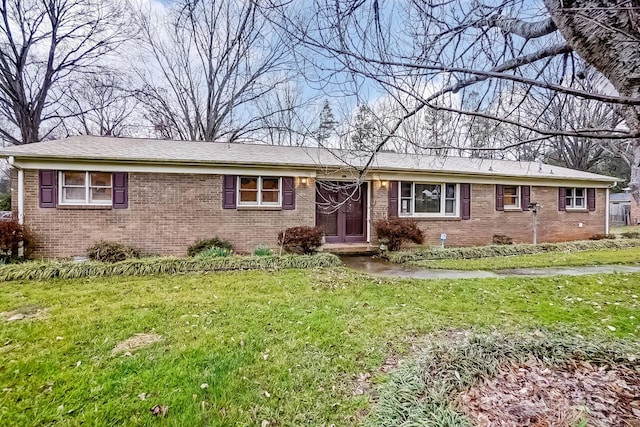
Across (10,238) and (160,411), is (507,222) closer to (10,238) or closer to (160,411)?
(160,411)

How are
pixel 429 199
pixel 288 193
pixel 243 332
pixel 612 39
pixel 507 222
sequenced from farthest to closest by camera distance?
pixel 507 222 → pixel 429 199 → pixel 288 193 → pixel 243 332 → pixel 612 39

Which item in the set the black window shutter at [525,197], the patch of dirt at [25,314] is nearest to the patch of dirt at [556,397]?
the patch of dirt at [25,314]

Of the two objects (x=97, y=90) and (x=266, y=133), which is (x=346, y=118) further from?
(x=97, y=90)

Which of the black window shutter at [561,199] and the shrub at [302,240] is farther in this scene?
the black window shutter at [561,199]

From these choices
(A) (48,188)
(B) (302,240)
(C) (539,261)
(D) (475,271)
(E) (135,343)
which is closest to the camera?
(E) (135,343)

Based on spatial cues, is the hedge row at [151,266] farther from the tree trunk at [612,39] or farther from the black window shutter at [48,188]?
the tree trunk at [612,39]

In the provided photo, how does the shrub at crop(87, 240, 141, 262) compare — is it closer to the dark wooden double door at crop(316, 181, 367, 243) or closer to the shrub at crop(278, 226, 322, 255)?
the shrub at crop(278, 226, 322, 255)

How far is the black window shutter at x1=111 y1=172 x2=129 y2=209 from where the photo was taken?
9.08m

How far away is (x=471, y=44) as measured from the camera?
356 centimetres

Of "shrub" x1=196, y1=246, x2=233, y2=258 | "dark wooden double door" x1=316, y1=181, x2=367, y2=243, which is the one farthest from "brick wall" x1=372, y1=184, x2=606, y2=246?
"shrub" x1=196, y1=246, x2=233, y2=258

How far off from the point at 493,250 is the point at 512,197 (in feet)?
12.7

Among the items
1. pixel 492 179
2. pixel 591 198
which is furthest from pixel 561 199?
pixel 492 179

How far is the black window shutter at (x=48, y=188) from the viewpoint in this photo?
28.1 feet

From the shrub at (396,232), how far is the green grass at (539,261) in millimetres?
1187
